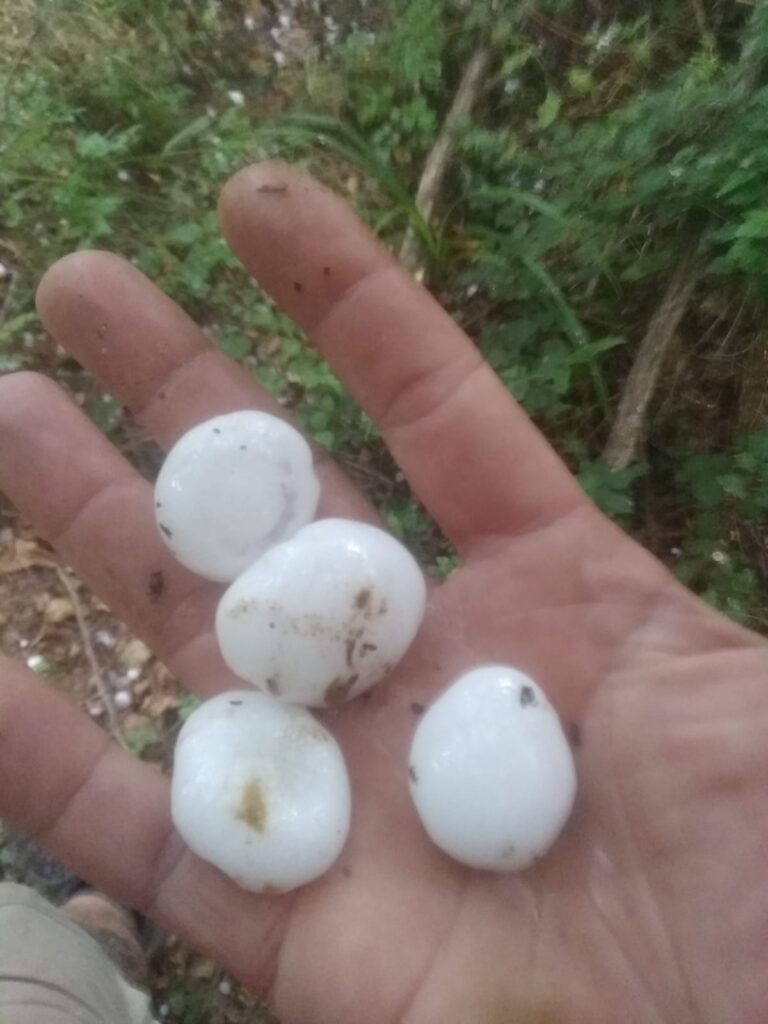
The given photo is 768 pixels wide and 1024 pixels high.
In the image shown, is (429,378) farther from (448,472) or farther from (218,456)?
(218,456)

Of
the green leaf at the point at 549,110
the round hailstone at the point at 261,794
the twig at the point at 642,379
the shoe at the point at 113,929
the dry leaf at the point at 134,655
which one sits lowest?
the shoe at the point at 113,929

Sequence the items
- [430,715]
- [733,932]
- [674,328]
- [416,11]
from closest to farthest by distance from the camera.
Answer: [733,932]
[430,715]
[674,328]
[416,11]

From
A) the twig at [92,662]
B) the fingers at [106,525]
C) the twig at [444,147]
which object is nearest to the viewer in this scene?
the fingers at [106,525]

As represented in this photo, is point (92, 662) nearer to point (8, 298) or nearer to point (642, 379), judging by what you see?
point (8, 298)

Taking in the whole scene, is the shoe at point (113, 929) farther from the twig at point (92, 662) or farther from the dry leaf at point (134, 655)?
the dry leaf at point (134, 655)

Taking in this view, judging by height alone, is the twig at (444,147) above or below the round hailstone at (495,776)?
above

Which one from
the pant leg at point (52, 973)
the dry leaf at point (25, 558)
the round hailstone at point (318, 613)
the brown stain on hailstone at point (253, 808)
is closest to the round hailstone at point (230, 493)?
the round hailstone at point (318, 613)

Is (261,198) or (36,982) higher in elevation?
(261,198)

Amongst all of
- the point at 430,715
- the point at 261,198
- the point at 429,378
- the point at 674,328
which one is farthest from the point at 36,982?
the point at 674,328
